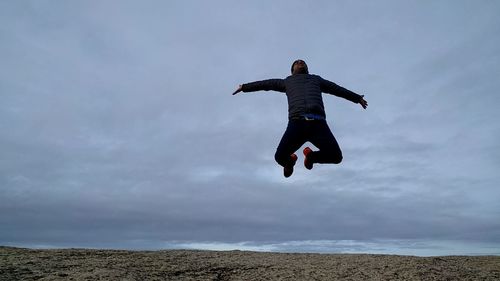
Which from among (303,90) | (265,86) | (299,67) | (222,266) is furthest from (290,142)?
(222,266)

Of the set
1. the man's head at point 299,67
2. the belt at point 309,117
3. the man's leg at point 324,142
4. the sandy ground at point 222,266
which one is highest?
the man's head at point 299,67

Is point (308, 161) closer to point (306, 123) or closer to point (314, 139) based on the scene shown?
point (314, 139)

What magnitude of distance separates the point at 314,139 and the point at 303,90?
965 millimetres

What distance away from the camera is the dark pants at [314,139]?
26.0 feet

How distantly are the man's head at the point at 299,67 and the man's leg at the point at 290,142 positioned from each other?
1.23 meters

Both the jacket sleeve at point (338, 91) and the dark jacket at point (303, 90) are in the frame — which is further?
the jacket sleeve at point (338, 91)

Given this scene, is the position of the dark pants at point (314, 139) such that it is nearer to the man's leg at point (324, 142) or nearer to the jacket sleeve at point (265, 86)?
the man's leg at point (324, 142)

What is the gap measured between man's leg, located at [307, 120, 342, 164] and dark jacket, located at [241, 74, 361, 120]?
245 millimetres

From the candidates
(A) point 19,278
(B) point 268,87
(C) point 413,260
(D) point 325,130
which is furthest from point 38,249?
(C) point 413,260

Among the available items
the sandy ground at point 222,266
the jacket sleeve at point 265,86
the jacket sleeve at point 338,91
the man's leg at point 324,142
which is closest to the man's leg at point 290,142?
the man's leg at point 324,142

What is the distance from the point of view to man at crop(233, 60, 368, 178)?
313 inches

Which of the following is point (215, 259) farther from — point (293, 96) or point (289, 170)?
point (293, 96)

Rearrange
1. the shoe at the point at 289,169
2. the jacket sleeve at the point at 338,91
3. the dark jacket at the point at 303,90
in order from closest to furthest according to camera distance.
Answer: the dark jacket at the point at 303,90 < the shoe at the point at 289,169 < the jacket sleeve at the point at 338,91

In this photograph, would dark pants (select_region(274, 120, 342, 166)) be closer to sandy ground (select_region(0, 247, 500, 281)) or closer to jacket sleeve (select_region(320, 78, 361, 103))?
jacket sleeve (select_region(320, 78, 361, 103))
